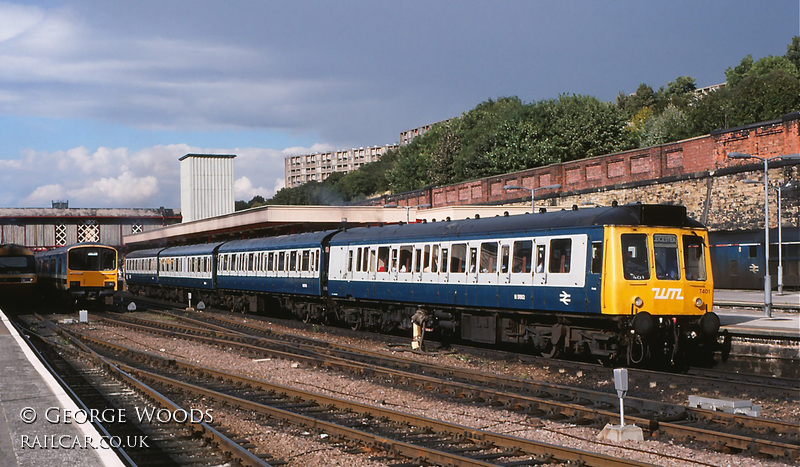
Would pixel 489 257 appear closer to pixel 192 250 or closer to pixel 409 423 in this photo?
pixel 409 423

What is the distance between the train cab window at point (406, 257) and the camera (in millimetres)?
23672

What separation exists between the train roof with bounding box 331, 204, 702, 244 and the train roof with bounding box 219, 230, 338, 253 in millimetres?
5122

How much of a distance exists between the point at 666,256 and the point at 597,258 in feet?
4.74

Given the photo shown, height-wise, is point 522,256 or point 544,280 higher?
point 522,256

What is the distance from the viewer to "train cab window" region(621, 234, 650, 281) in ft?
53.4

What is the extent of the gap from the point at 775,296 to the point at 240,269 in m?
25.1

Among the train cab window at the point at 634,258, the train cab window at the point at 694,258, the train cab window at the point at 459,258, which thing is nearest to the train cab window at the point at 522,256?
the train cab window at the point at 459,258

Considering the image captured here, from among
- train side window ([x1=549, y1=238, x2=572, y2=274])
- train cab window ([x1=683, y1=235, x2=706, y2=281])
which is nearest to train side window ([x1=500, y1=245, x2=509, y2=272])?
train side window ([x1=549, y1=238, x2=572, y2=274])

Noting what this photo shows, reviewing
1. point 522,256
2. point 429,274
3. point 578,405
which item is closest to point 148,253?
point 429,274

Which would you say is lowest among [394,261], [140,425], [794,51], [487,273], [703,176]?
[140,425]

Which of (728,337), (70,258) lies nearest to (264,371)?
(728,337)

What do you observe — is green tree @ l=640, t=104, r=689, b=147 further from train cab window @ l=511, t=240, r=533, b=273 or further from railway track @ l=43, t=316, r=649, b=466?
railway track @ l=43, t=316, r=649, b=466

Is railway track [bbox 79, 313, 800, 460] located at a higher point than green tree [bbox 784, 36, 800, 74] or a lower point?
lower

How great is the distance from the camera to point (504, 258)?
64.3ft
